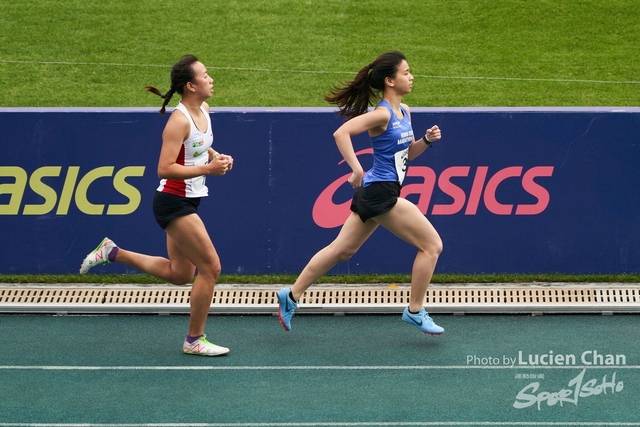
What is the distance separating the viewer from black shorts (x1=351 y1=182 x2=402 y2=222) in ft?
21.2

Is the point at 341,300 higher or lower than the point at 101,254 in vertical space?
higher

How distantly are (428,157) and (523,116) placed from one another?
85 centimetres

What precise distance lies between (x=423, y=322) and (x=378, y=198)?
94cm

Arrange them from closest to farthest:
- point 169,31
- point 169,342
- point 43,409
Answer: point 43,409 → point 169,342 → point 169,31

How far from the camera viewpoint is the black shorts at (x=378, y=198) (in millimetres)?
6477

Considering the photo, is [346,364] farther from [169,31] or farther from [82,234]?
[169,31]

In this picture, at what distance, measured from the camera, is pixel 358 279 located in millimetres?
8094

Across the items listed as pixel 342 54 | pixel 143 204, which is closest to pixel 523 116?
pixel 143 204

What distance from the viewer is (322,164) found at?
7922 mm

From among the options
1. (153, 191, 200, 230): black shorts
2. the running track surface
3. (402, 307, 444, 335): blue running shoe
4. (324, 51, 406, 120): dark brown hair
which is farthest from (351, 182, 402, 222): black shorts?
(153, 191, 200, 230): black shorts

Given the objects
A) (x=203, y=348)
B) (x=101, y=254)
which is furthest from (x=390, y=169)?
(x=101, y=254)

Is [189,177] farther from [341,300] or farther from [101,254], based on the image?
[341,300]

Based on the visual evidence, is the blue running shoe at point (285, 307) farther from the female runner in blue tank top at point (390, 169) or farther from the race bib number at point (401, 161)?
the race bib number at point (401, 161)

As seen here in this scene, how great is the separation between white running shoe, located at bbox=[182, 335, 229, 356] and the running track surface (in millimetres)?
55
